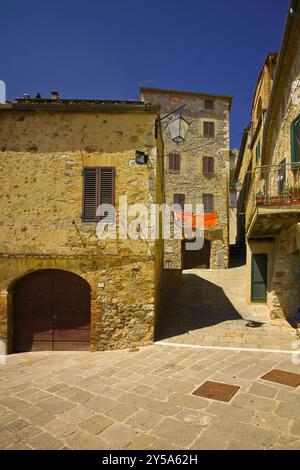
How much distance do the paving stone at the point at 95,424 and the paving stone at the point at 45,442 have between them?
46 cm

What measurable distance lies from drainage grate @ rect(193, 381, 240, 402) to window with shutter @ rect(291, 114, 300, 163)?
6.72 m

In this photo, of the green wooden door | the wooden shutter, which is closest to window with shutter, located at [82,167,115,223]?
the wooden shutter

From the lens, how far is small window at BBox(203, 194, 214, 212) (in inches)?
845

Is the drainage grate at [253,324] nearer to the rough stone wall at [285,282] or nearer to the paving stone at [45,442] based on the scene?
the rough stone wall at [285,282]

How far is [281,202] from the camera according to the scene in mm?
7289

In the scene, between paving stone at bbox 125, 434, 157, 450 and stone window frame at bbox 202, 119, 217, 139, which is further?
stone window frame at bbox 202, 119, 217, 139

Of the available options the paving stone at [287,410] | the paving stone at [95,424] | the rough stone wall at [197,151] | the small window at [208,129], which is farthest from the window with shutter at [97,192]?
the small window at [208,129]

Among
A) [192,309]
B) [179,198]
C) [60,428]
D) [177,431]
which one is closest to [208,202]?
[179,198]

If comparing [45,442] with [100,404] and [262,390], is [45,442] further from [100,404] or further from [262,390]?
[262,390]

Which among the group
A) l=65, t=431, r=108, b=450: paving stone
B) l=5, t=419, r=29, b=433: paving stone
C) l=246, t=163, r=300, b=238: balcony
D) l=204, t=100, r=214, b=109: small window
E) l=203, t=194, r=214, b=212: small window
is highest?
l=204, t=100, r=214, b=109: small window

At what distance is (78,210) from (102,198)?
0.83m

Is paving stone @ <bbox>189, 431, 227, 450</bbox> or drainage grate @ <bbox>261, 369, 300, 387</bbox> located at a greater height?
paving stone @ <bbox>189, 431, 227, 450</bbox>

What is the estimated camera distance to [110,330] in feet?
27.7

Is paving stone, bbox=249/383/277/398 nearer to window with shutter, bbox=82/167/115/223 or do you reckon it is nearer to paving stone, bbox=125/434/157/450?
paving stone, bbox=125/434/157/450
